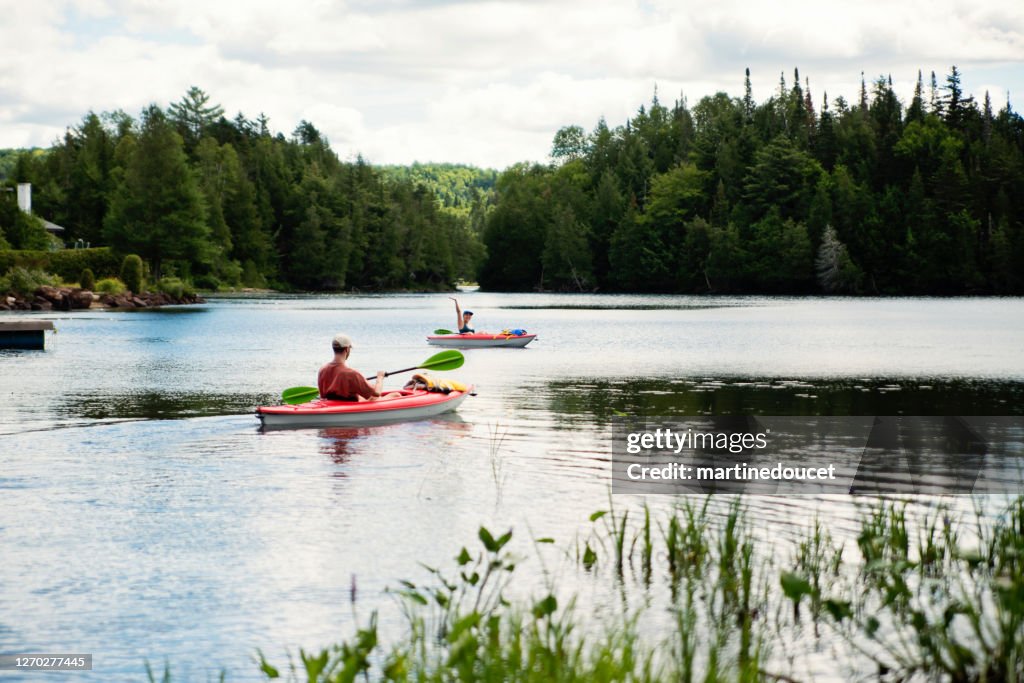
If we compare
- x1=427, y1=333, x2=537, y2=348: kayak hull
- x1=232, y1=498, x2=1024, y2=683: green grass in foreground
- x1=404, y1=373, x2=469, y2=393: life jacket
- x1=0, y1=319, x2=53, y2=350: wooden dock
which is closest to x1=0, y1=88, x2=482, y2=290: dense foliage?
x1=0, y1=319, x2=53, y2=350: wooden dock

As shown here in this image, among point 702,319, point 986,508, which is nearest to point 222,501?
point 986,508

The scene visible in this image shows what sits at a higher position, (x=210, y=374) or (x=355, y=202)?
(x=355, y=202)

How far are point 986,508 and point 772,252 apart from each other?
101440mm

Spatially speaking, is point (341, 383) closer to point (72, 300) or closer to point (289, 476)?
point (289, 476)

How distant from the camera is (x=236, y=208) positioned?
113375 mm

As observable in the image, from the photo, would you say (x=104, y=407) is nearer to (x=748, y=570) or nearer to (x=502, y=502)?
(x=502, y=502)

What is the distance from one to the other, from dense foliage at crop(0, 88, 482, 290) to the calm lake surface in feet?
187

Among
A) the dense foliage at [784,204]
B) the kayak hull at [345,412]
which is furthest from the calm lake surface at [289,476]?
the dense foliage at [784,204]

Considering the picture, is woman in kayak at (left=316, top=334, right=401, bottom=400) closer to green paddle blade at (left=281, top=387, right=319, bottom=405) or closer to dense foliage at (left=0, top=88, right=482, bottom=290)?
green paddle blade at (left=281, top=387, right=319, bottom=405)

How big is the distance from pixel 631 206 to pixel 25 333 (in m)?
98.2

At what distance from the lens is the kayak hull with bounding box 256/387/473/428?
55.5ft

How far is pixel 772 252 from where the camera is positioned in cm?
10975

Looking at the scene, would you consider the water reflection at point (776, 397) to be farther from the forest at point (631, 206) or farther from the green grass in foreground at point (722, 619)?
the forest at point (631, 206)

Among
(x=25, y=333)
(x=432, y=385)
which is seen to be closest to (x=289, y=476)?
(x=432, y=385)
